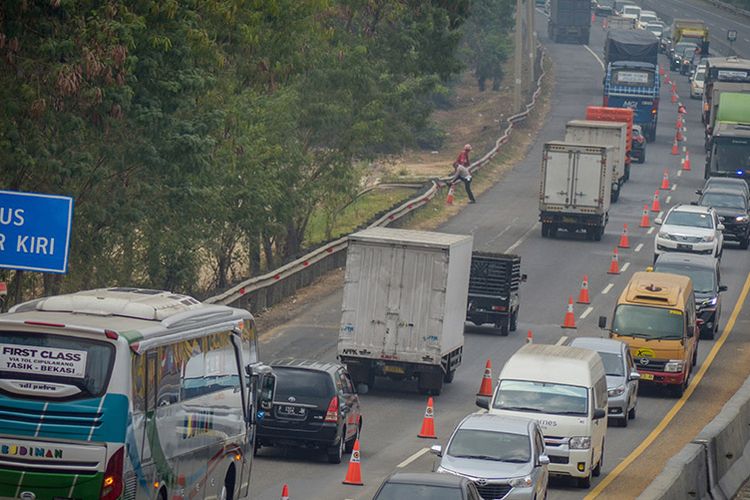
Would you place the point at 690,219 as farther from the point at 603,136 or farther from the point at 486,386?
the point at 486,386

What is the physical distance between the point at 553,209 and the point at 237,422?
32.7 metres

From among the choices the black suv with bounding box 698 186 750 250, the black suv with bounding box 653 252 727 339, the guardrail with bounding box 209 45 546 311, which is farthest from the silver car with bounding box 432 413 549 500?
the black suv with bounding box 698 186 750 250

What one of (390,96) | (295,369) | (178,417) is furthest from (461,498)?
(390,96)

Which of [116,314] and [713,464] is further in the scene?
[713,464]

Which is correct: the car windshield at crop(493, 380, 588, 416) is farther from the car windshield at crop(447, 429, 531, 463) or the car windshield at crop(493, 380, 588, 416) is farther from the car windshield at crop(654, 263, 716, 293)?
the car windshield at crop(654, 263, 716, 293)

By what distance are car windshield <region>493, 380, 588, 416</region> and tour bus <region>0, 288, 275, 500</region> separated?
8.79m

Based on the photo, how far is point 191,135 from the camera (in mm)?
28312

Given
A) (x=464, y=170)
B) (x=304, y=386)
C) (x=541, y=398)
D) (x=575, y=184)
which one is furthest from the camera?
(x=464, y=170)

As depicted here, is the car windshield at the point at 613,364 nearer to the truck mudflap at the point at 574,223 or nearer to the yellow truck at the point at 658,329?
the yellow truck at the point at 658,329

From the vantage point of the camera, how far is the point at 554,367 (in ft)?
81.6

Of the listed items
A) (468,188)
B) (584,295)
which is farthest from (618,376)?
(468,188)

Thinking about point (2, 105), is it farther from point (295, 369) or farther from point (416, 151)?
point (416, 151)

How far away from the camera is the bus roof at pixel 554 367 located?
24.6 m

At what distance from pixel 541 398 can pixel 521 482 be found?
15.2ft
